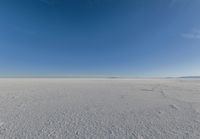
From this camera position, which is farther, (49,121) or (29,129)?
(49,121)

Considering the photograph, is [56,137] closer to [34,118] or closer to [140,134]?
[34,118]

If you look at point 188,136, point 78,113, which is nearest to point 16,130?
point 78,113

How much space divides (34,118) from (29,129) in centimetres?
87

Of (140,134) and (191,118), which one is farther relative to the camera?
(191,118)

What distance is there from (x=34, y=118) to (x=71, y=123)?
1.49 m

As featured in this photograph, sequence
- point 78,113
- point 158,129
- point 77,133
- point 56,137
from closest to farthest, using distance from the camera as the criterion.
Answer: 1. point 56,137
2. point 77,133
3. point 158,129
4. point 78,113

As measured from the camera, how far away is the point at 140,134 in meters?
3.12

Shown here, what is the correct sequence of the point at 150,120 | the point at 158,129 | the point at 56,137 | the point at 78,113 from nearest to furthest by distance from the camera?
the point at 56,137
the point at 158,129
the point at 150,120
the point at 78,113

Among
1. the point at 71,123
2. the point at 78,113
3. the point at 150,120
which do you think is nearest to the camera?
the point at 71,123

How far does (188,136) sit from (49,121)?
4.18 m

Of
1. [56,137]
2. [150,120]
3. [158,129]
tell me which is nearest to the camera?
[56,137]

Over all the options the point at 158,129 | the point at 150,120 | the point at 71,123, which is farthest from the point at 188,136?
the point at 71,123

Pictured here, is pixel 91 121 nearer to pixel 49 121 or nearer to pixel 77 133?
pixel 77 133

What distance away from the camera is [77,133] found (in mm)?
3164
